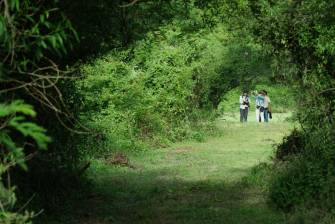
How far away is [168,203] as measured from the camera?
35.1 feet

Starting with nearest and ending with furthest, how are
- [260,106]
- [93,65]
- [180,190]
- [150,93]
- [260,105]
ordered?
[93,65]
[180,190]
[150,93]
[260,105]
[260,106]

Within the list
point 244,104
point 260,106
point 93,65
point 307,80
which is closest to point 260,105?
point 260,106

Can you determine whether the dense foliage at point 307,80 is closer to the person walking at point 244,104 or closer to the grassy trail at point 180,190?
the grassy trail at point 180,190

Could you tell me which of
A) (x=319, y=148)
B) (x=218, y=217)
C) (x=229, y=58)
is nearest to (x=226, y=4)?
(x=319, y=148)

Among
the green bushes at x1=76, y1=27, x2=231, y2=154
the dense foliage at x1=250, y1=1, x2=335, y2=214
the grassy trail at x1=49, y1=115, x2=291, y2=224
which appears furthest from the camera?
the green bushes at x1=76, y1=27, x2=231, y2=154

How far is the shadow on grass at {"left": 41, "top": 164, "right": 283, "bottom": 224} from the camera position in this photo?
936 cm

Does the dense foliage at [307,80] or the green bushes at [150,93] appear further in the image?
the green bushes at [150,93]

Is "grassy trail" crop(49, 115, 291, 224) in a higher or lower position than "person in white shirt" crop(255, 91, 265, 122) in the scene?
lower

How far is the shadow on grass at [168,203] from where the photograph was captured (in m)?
9.36

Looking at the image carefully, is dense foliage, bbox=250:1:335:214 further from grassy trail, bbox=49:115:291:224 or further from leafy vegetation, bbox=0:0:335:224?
grassy trail, bbox=49:115:291:224

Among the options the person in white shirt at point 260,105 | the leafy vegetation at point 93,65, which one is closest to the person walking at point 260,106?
the person in white shirt at point 260,105

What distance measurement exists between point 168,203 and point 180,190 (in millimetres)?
1382

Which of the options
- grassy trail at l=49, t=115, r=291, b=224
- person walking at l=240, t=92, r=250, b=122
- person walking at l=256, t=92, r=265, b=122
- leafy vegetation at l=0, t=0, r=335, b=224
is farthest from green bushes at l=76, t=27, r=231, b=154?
person walking at l=256, t=92, r=265, b=122

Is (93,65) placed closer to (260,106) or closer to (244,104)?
→ (244,104)
